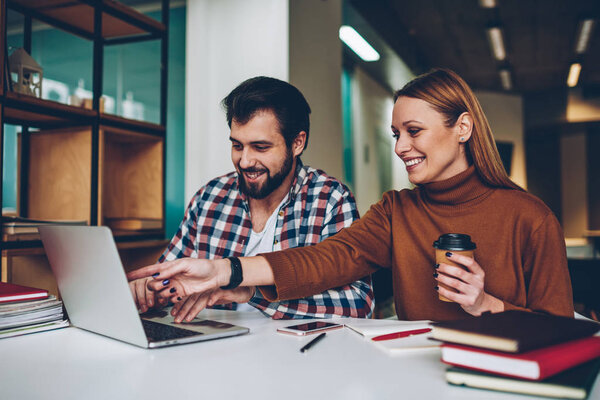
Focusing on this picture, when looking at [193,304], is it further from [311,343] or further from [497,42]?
[497,42]

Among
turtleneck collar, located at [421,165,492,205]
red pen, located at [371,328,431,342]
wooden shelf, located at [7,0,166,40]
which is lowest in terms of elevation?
red pen, located at [371,328,431,342]

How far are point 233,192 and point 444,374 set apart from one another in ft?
3.57

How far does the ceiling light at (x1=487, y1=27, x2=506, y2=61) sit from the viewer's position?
5.65 m

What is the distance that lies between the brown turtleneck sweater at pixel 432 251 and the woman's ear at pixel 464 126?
9cm

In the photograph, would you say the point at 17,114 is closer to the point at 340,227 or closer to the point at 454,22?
the point at 340,227

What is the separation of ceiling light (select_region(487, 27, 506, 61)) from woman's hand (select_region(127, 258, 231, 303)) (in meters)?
5.42

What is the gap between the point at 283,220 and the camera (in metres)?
1.57

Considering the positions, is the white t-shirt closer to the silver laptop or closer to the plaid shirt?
the plaid shirt

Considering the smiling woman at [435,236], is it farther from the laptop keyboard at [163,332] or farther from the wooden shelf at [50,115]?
the wooden shelf at [50,115]

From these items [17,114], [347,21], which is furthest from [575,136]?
[17,114]

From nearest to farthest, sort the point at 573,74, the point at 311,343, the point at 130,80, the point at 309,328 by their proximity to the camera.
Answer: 1. the point at 311,343
2. the point at 309,328
3. the point at 130,80
4. the point at 573,74

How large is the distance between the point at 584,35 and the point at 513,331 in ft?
Result: 21.1

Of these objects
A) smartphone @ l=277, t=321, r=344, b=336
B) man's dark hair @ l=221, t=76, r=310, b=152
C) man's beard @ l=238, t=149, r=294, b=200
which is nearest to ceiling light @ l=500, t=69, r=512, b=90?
man's dark hair @ l=221, t=76, r=310, b=152

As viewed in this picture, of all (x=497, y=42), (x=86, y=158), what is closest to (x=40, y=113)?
(x=86, y=158)
